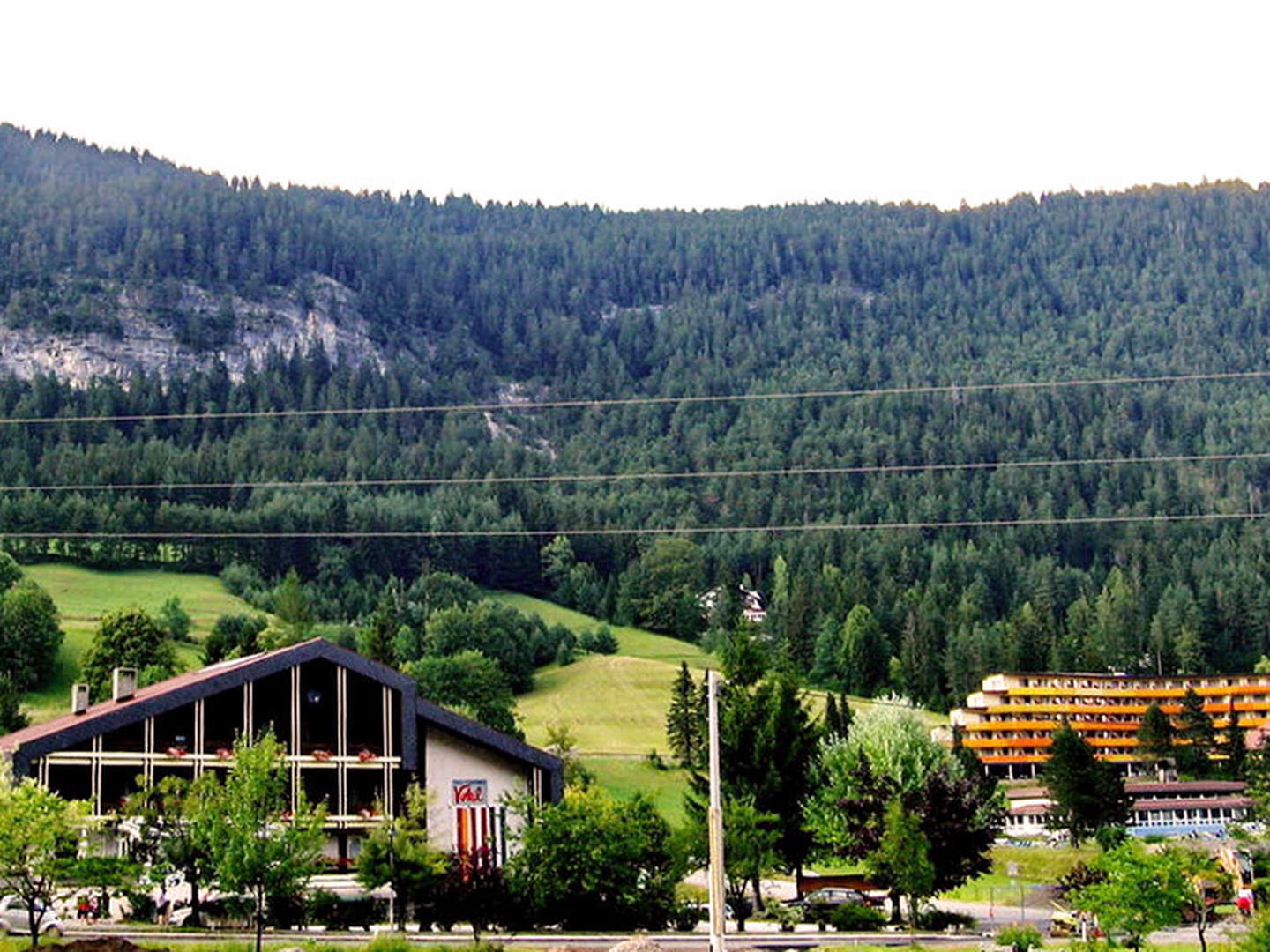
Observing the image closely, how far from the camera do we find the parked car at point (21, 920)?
5334 cm

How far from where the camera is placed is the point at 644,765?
135500 millimetres

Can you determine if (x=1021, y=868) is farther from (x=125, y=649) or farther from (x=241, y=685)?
(x=125, y=649)

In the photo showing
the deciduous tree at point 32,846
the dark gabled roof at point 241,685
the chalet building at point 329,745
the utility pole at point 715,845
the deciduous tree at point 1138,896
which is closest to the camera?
the utility pole at point 715,845

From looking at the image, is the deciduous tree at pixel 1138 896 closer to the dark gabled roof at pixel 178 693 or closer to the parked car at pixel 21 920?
the parked car at pixel 21 920

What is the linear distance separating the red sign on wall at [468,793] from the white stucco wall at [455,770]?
0.13 m

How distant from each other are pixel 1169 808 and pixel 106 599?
10095 centimetres

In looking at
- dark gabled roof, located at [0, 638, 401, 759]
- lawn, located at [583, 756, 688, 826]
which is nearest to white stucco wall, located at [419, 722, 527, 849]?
dark gabled roof, located at [0, 638, 401, 759]

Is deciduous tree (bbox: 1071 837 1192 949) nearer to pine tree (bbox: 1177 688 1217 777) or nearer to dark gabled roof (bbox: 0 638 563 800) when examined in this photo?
dark gabled roof (bbox: 0 638 563 800)

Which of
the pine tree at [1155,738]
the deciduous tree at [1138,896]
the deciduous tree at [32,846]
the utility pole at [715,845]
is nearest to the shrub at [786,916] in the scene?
the deciduous tree at [1138,896]

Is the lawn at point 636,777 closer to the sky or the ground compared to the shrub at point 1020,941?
closer to the sky

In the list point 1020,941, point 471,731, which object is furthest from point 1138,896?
point 471,731

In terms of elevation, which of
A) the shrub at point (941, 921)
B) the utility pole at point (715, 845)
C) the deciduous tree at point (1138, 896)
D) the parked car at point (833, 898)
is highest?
the utility pole at point (715, 845)

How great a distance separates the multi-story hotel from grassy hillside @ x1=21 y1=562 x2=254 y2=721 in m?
69.5

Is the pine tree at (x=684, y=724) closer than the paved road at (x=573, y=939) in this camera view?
No
